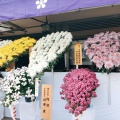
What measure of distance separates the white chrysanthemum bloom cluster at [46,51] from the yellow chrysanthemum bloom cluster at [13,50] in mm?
283

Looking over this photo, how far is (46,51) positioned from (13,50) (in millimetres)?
1022

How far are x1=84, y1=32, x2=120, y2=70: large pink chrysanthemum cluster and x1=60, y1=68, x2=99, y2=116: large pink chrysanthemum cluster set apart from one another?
0.42 meters

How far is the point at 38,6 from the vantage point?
4.80 meters

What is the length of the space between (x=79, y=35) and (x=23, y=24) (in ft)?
7.46

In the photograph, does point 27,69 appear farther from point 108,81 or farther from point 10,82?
point 108,81

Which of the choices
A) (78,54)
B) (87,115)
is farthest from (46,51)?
(87,115)

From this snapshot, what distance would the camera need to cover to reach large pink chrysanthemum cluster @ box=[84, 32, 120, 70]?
458 cm

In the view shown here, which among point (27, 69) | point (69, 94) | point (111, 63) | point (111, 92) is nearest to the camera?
point (69, 94)

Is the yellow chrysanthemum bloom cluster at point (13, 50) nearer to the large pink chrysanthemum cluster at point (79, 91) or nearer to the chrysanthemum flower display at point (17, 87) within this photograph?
the chrysanthemum flower display at point (17, 87)

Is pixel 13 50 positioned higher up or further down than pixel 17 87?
higher up

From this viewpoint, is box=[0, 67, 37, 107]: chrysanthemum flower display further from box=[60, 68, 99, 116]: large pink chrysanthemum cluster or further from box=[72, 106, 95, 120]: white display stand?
box=[72, 106, 95, 120]: white display stand

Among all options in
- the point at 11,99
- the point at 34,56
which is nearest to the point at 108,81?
the point at 34,56

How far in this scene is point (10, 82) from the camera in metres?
5.07

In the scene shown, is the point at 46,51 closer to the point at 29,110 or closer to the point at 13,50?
the point at 13,50
